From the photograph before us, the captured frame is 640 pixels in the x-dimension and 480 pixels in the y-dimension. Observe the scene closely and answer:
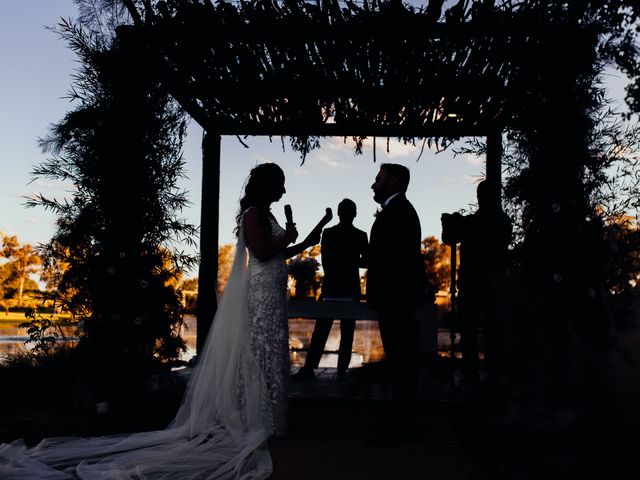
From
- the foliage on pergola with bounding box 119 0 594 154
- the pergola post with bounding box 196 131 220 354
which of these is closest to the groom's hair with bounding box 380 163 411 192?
the foliage on pergola with bounding box 119 0 594 154

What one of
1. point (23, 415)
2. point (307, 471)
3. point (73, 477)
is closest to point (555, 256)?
point (307, 471)

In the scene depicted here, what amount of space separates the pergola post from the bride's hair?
263cm

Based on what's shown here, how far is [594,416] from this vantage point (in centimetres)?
144

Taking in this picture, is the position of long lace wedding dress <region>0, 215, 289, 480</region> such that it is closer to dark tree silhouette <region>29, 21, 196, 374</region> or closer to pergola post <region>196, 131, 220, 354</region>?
dark tree silhouette <region>29, 21, 196, 374</region>

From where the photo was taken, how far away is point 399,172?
178 inches

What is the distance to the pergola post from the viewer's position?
23.3 feet

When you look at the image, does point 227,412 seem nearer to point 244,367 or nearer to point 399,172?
point 244,367

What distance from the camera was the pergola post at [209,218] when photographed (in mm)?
7098

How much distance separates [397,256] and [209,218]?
3378 mm

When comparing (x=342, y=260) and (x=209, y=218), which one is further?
(x=209, y=218)

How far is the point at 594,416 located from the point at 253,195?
344 centimetres

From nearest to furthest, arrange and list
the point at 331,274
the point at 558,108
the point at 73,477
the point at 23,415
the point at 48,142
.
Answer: the point at 73,477, the point at 558,108, the point at 23,415, the point at 48,142, the point at 331,274

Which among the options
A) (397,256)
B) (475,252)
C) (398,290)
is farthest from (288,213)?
(475,252)

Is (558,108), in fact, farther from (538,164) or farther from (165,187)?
(165,187)
